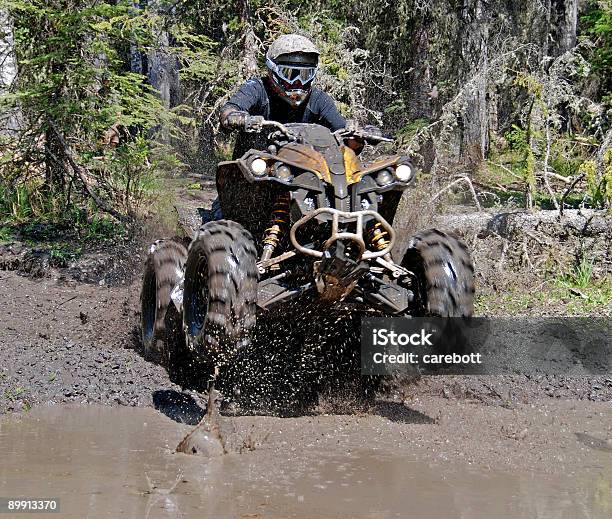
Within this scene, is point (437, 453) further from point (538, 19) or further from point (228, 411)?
point (538, 19)

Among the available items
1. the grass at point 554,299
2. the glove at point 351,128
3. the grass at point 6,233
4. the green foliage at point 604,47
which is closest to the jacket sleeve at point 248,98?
the glove at point 351,128

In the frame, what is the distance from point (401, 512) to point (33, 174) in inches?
377

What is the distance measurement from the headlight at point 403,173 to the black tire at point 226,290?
1.24 meters

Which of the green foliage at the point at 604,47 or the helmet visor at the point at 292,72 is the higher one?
the green foliage at the point at 604,47

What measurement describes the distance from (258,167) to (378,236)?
1.01m

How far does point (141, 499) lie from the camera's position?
5.01 meters

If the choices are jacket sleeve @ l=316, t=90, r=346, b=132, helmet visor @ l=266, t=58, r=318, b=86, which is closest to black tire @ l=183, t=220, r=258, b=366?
helmet visor @ l=266, t=58, r=318, b=86

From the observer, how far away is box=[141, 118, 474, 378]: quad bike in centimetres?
637

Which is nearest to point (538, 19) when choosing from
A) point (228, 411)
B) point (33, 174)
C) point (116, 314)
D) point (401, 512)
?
point (33, 174)

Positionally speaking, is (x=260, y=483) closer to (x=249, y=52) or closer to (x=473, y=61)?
(x=249, y=52)

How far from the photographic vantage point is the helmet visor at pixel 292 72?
749 cm

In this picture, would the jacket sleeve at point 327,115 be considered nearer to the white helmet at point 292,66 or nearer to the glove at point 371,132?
the white helmet at point 292,66

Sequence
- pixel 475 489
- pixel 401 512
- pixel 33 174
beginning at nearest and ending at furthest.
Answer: pixel 401 512
pixel 475 489
pixel 33 174

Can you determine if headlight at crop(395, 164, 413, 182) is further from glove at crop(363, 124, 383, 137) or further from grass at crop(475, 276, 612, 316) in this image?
grass at crop(475, 276, 612, 316)
